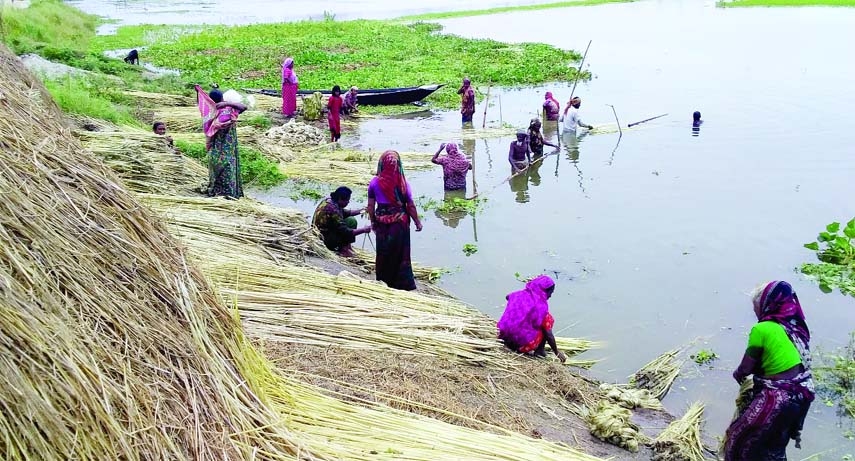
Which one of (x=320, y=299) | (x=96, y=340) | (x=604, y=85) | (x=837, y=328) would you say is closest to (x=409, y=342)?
(x=320, y=299)

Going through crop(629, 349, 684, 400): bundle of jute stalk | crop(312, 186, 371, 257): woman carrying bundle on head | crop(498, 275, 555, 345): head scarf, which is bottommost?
crop(629, 349, 684, 400): bundle of jute stalk

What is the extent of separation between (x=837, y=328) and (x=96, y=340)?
22.6 feet

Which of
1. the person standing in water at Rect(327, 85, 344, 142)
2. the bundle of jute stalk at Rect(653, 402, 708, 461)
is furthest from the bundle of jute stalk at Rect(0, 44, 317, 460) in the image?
the person standing in water at Rect(327, 85, 344, 142)

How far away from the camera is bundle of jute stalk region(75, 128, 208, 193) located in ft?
26.7

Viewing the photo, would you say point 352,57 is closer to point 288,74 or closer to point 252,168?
point 288,74

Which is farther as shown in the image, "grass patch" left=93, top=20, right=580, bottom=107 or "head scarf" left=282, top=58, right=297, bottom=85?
"grass patch" left=93, top=20, right=580, bottom=107

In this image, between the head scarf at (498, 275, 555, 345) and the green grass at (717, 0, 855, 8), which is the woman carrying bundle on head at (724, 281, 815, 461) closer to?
the head scarf at (498, 275, 555, 345)

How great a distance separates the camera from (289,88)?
50.4ft

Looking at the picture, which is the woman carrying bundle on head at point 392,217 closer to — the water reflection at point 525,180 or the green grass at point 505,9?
the water reflection at point 525,180

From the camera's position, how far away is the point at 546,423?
16.0ft

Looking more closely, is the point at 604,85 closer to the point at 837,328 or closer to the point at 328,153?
the point at 328,153

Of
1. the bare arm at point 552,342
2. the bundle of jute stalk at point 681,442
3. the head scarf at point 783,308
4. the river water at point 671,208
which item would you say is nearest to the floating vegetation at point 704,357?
the river water at point 671,208

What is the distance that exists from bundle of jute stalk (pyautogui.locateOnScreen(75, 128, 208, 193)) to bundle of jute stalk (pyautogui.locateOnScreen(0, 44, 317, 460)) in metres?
4.74

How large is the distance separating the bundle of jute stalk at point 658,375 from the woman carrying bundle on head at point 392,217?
2184mm
